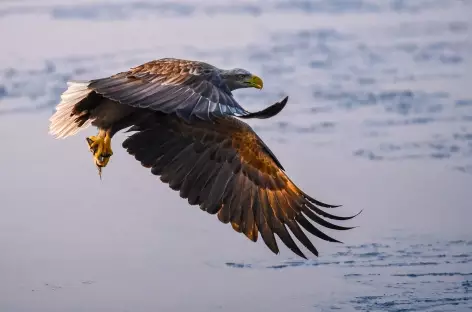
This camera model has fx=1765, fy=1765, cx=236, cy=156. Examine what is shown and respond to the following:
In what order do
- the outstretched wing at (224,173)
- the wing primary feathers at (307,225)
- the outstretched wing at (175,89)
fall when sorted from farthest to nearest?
the outstretched wing at (224,173) < the wing primary feathers at (307,225) < the outstretched wing at (175,89)

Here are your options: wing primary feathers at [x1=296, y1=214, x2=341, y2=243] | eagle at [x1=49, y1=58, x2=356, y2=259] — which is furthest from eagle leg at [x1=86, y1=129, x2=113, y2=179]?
wing primary feathers at [x1=296, y1=214, x2=341, y2=243]

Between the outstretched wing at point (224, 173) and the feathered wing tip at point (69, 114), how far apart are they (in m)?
0.21

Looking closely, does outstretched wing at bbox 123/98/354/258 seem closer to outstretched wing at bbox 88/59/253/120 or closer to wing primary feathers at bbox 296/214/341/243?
wing primary feathers at bbox 296/214/341/243

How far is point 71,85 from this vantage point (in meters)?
6.23

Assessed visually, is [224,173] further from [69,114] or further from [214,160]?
[69,114]

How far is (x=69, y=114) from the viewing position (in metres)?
6.38

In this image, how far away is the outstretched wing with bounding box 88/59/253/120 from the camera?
5.57m

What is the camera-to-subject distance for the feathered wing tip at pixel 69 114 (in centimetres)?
624

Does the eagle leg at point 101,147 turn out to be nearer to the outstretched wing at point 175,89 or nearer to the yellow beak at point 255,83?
the outstretched wing at point 175,89

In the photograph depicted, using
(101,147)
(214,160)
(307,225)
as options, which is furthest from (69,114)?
(307,225)

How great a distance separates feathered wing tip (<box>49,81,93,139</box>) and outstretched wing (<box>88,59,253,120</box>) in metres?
0.30

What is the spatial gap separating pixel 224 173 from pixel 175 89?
692mm

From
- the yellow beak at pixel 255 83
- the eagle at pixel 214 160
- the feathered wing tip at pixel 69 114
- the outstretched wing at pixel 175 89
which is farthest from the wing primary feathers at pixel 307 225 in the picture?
the feathered wing tip at pixel 69 114

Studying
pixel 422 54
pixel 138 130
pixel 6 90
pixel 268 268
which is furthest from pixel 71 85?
pixel 422 54
